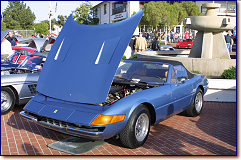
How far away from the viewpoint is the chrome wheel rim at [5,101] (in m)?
6.39

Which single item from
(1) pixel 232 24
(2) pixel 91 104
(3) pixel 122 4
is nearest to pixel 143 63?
(2) pixel 91 104

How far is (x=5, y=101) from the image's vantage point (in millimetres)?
6434

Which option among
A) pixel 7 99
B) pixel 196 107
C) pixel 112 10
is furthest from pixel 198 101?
pixel 112 10

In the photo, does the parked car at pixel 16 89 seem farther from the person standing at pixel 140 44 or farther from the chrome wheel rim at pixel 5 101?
the person standing at pixel 140 44

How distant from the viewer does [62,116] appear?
425 cm

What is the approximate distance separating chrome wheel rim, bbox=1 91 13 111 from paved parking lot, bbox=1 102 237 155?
20cm

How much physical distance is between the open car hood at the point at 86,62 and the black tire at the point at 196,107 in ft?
9.44

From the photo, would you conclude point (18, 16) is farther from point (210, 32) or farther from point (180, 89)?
point (180, 89)

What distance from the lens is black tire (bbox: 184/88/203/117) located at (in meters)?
6.57

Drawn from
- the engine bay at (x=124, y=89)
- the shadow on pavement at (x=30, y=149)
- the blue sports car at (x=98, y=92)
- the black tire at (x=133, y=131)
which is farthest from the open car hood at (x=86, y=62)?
the shadow on pavement at (x=30, y=149)

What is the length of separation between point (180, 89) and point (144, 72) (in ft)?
2.77

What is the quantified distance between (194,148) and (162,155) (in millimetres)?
669

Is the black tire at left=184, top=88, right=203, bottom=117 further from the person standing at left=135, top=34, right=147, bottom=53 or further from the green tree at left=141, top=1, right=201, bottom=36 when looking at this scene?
the green tree at left=141, top=1, right=201, bottom=36

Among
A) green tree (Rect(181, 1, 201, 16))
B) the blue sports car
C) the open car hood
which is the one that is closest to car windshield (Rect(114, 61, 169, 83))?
the blue sports car
